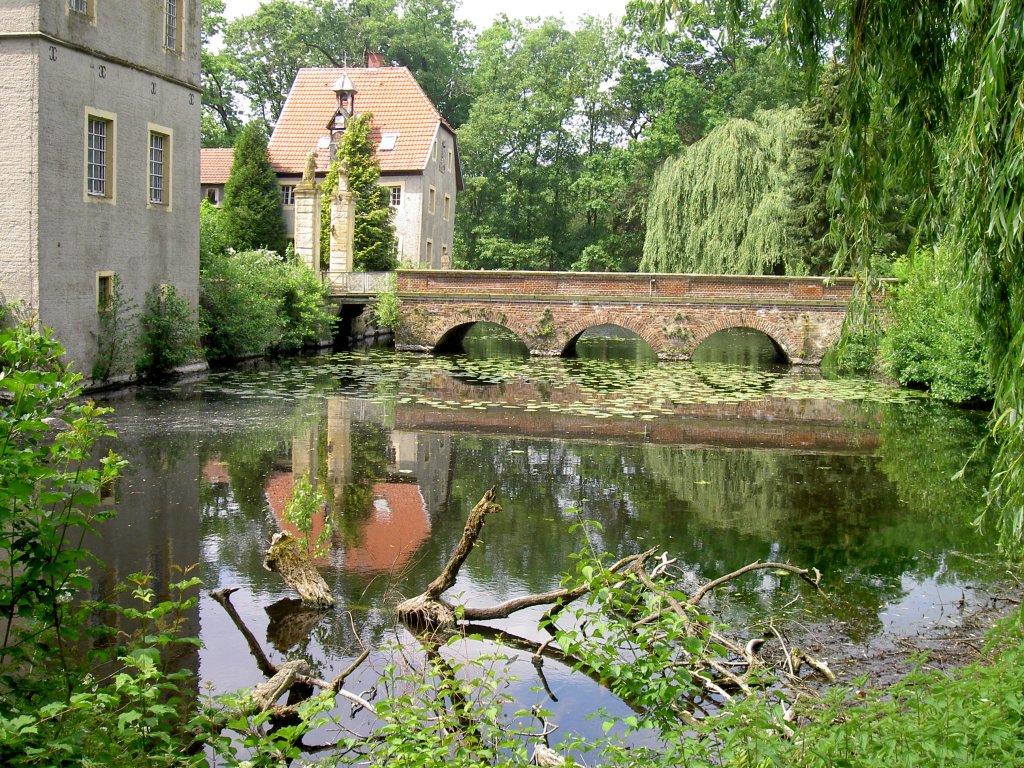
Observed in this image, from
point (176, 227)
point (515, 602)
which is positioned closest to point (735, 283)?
point (176, 227)

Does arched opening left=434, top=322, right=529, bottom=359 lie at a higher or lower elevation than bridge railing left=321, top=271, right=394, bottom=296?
lower

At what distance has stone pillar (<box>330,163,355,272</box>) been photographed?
30.9 meters

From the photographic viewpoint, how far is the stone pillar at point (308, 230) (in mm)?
29594

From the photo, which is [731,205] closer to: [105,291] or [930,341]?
[930,341]

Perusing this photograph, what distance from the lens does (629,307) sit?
1106 inches

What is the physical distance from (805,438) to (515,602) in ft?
31.6

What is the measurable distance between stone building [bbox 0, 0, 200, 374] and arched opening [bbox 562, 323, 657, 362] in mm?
11991

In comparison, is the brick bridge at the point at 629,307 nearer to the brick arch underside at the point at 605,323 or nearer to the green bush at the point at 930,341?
the brick arch underside at the point at 605,323

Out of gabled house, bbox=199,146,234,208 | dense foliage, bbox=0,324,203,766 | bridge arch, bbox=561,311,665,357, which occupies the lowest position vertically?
dense foliage, bbox=0,324,203,766

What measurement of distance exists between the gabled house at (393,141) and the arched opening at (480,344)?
10.6 ft

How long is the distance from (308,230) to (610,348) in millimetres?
10494

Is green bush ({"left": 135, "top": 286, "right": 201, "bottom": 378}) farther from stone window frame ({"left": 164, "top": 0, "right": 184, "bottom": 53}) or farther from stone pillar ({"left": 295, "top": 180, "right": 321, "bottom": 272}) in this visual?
stone pillar ({"left": 295, "top": 180, "right": 321, "bottom": 272})

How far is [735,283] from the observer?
27625 mm

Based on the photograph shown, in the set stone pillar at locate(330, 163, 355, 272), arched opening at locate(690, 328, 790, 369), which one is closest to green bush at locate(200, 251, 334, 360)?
stone pillar at locate(330, 163, 355, 272)
